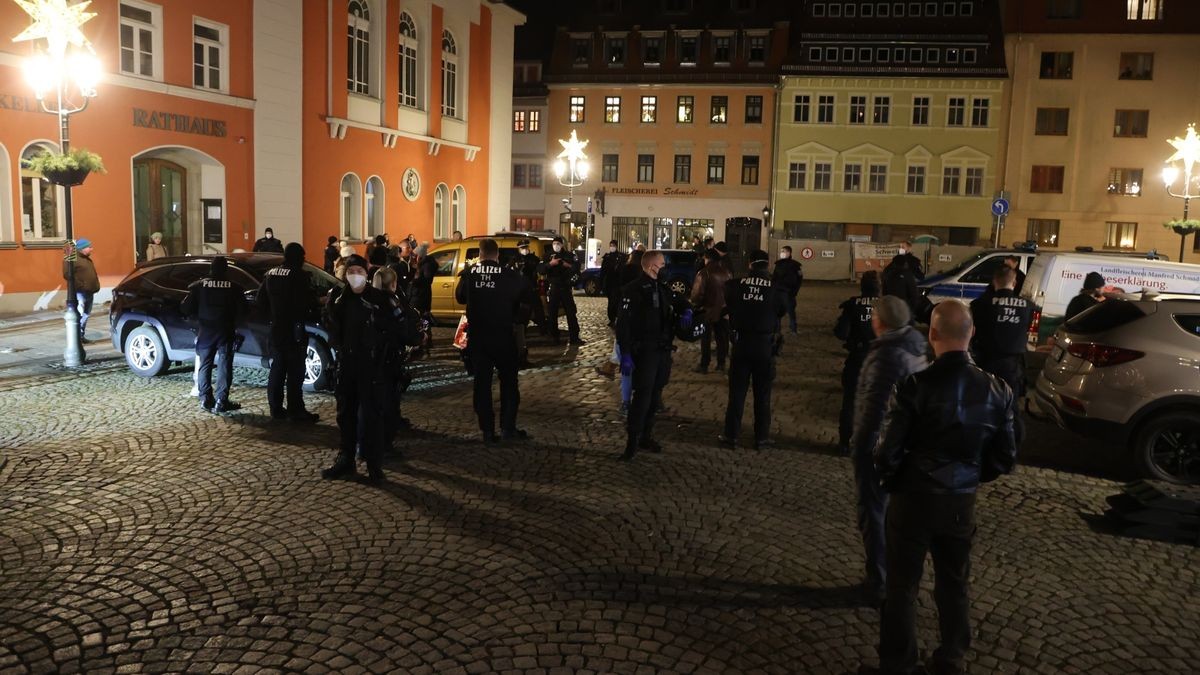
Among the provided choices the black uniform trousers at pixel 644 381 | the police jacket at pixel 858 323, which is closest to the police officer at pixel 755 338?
the police jacket at pixel 858 323

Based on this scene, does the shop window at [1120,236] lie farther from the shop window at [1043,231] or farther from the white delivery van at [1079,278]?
the white delivery van at [1079,278]

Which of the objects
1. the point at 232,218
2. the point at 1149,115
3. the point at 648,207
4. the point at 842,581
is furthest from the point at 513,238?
the point at 1149,115

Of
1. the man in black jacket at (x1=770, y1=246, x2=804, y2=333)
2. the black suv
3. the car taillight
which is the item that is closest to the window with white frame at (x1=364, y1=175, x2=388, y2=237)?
the man in black jacket at (x1=770, y1=246, x2=804, y2=333)

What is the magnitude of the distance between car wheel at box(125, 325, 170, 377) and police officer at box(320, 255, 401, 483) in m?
5.78

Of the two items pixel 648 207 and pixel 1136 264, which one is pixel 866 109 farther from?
pixel 1136 264

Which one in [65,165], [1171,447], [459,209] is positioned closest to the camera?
[1171,447]

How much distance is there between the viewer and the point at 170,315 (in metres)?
12.0

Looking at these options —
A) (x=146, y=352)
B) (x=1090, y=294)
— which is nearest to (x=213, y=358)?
(x=146, y=352)

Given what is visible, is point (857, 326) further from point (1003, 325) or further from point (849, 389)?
point (1003, 325)

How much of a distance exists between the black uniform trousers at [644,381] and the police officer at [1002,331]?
9.31 ft

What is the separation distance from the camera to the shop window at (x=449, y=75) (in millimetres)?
31891

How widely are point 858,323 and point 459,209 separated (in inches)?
1057

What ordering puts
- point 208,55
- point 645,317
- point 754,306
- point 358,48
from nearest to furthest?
1. point 645,317
2. point 754,306
3. point 208,55
4. point 358,48

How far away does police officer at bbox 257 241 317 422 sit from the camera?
9.50 metres
